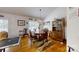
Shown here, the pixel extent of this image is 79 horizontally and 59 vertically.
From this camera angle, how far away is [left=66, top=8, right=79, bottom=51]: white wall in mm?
1744

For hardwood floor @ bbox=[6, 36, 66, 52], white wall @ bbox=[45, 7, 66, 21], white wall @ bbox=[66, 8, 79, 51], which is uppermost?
white wall @ bbox=[45, 7, 66, 21]

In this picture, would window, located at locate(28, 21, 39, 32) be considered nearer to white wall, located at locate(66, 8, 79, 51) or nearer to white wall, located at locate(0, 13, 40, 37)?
white wall, located at locate(0, 13, 40, 37)

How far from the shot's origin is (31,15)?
1.74 metres

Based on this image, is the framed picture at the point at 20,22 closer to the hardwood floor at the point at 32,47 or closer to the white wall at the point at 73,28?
the hardwood floor at the point at 32,47

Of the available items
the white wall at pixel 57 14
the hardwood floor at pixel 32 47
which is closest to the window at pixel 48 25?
the white wall at pixel 57 14

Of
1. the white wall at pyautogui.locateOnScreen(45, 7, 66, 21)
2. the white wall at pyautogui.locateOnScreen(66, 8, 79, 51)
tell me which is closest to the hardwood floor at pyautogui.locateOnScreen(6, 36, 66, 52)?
the white wall at pyautogui.locateOnScreen(66, 8, 79, 51)

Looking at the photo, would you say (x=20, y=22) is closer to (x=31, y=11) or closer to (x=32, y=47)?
(x=31, y=11)

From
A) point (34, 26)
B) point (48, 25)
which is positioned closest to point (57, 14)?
point (48, 25)

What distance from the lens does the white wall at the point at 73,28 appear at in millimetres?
1744

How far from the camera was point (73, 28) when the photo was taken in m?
1.76

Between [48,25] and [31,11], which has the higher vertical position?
[31,11]
